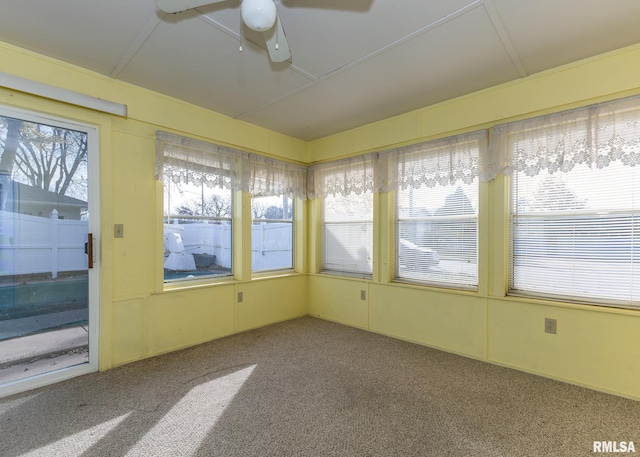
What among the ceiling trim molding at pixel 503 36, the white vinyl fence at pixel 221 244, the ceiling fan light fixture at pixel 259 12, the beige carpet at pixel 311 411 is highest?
the ceiling trim molding at pixel 503 36

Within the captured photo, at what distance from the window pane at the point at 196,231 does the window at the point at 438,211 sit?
2.08 metres

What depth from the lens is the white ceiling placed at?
1785mm

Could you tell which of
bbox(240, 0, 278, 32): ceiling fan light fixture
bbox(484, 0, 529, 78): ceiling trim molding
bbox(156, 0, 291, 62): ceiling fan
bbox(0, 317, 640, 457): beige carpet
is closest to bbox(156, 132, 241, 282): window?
bbox(0, 317, 640, 457): beige carpet

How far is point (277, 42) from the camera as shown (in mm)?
1647

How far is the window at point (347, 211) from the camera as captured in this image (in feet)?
12.3

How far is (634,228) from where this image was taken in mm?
2219

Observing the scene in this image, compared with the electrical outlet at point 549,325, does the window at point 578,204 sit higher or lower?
higher

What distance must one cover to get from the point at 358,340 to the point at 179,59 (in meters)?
3.18

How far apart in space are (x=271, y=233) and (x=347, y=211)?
1098 mm

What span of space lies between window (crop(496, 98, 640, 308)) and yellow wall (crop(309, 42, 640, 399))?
13cm

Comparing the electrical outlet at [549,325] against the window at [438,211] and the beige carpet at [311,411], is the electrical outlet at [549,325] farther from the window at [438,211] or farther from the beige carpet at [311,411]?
the window at [438,211]

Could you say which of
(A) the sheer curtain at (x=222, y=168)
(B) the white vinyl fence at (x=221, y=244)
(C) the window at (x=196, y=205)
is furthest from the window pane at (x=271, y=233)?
(C) the window at (x=196, y=205)

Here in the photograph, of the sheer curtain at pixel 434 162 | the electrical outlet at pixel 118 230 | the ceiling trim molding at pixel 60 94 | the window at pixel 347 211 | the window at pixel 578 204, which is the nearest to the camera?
the ceiling trim molding at pixel 60 94

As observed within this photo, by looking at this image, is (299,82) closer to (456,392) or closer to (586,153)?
(586,153)
